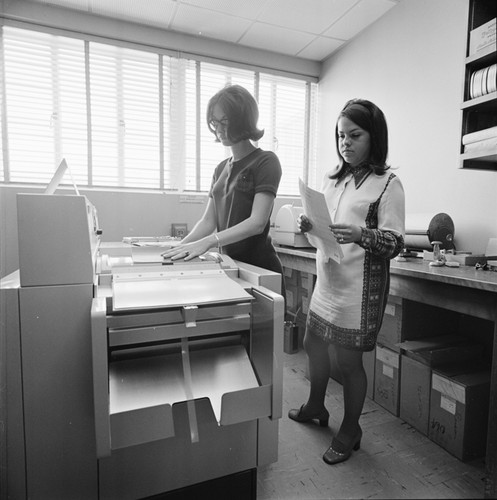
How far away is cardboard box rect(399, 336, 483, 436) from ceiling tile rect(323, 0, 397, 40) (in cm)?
130

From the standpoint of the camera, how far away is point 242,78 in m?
0.83

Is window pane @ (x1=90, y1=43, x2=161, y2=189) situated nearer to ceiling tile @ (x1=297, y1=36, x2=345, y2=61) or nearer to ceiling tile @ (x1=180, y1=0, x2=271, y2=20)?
ceiling tile @ (x1=180, y1=0, x2=271, y2=20)

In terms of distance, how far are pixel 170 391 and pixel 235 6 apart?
2.36ft

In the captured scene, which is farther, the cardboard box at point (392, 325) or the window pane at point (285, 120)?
the cardboard box at point (392, 325)

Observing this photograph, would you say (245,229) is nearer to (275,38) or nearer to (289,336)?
(275,38)

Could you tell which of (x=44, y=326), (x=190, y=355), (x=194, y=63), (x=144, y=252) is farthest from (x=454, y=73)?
(x=44, y=326)

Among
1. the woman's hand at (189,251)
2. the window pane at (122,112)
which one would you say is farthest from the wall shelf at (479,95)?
the woman's hand at (189,251)

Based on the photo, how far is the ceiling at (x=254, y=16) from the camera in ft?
1.97

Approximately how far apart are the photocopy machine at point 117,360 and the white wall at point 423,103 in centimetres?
58

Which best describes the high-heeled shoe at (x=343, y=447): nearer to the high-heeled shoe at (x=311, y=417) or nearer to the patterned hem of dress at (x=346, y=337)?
the high-heeled shoe at (x=311, y=417)

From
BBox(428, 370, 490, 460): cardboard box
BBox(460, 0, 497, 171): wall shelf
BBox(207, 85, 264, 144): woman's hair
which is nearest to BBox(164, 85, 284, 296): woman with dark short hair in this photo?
BBox(207, 85, 264, 144): woman's hair

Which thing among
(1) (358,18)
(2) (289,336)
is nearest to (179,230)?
(2) (289,336)

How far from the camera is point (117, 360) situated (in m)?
0.75

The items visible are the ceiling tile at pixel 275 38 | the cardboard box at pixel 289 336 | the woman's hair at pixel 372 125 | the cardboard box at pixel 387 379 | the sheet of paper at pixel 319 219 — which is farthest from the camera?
the cardboard box at pixel 387 379
